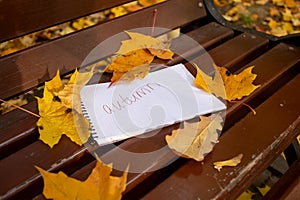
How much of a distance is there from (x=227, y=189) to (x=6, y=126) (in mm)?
708

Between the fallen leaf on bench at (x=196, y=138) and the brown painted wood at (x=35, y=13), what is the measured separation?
2.22 ft

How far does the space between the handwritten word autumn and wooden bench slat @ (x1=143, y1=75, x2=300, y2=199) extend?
0.30m

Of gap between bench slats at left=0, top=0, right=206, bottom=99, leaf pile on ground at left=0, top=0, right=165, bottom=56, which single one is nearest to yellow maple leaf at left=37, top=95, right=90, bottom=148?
gap between bench slats at left=0, top=0, right=206, bottom=99

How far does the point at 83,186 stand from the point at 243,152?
499mm

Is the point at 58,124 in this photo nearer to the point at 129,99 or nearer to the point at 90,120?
the point at 90,120

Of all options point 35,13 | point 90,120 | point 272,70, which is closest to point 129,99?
point 90,120

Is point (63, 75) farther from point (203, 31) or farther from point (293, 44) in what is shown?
point (293, 44)

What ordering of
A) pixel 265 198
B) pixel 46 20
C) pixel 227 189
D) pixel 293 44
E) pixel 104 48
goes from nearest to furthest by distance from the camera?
pixel 227 189
pixel 265 198
pixel 46 20
pixel 104 48
pixel 293 44

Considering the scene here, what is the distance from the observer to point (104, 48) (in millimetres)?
1680

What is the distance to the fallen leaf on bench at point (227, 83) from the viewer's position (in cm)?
148

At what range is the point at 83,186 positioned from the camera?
109cm

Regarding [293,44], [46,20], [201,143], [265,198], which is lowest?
[265,198]

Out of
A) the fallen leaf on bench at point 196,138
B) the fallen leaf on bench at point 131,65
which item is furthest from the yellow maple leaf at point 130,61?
the fallen leaf on bench at point 196,138

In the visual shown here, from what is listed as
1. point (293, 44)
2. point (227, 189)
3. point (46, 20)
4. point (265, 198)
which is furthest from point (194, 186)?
point (293, 44)
